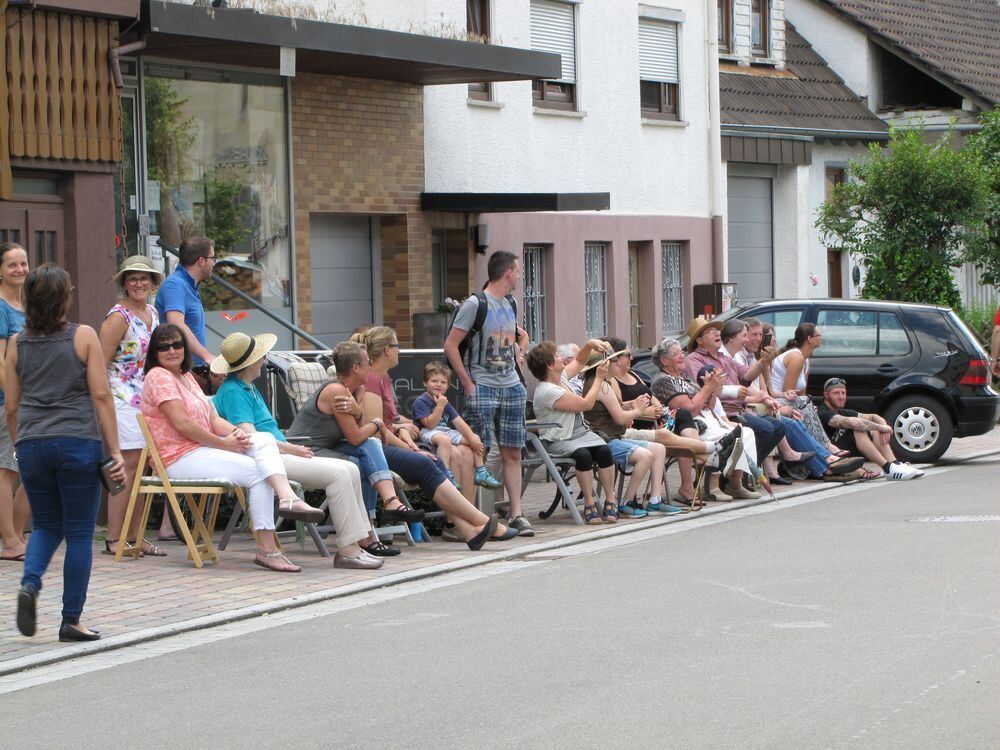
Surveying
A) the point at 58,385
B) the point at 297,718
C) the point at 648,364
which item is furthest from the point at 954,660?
the point at 648,364

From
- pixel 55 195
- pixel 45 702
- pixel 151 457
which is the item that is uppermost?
pixel 55 195

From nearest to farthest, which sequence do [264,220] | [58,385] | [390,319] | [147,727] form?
[147,727]
[58,385]
[264,220]
[390,319]

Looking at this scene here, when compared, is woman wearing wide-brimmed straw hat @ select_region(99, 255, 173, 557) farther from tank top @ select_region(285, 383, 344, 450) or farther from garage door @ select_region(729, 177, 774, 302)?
garage door @ select_region(729, 177, 774, 302)

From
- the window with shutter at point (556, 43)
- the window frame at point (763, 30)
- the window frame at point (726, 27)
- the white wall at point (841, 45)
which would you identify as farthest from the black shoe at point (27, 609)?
the white wall at point (841, 45)

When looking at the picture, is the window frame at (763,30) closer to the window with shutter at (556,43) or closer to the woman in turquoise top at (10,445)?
the window with shutter at (556,43)

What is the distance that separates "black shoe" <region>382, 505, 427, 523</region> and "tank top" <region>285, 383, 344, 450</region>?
0.58 m

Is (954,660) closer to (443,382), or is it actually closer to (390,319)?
(443,382)

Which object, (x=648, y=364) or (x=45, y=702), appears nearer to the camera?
(x=45, y=702)

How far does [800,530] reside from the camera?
12.2 m

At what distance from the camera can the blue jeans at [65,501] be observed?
A: 8500 millimetres

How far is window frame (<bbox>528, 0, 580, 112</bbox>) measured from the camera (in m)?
22.0

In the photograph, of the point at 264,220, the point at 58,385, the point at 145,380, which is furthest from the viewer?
the point at 264,220

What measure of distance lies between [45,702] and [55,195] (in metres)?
6.94

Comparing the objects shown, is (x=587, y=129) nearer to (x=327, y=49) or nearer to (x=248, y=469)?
(x=327, y=49)
